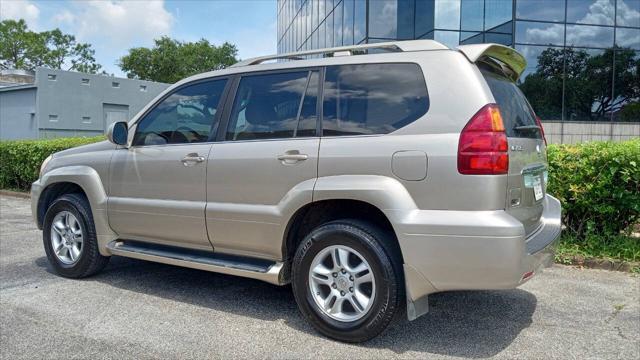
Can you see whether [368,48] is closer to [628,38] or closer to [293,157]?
[293,157]

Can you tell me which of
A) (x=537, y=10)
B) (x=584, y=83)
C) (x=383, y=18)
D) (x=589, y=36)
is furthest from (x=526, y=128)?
(x=589, y=36)

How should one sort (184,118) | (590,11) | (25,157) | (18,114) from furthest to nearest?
(18,114) → (590,11) → (25,157) → (184,118)

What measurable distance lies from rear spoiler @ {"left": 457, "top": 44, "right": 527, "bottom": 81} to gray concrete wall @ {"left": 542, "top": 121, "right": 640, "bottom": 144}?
14140mm

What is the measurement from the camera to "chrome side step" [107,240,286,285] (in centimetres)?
382

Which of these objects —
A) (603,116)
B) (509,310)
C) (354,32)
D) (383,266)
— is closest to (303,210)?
(383,266)

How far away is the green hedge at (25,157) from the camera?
458 inches

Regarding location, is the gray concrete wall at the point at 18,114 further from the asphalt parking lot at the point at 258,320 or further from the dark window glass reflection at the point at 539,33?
the asphalt parking lot at the point at 258,320

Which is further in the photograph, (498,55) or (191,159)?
(191,159)

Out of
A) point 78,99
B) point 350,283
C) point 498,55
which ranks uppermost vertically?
point 78,99

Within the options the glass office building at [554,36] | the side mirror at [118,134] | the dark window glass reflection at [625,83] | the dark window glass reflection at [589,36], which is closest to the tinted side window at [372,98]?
the side mirror at [118,134]

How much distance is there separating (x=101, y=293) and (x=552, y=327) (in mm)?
3768

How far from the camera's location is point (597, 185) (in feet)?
18.2

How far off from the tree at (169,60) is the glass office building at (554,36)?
3379cm

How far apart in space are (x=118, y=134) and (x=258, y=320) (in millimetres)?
2110
